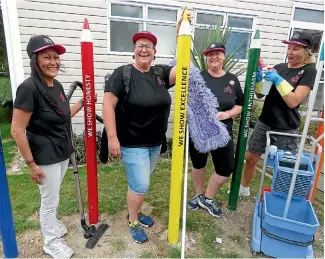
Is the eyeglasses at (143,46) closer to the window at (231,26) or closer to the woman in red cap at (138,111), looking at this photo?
the woman in red cap at (138,111)

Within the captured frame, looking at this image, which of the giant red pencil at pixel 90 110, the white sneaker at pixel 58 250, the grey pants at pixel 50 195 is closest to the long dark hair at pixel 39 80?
the giant red pencil at pixel 90 110

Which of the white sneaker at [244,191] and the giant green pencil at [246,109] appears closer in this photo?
the giant green pencil at [246,109]

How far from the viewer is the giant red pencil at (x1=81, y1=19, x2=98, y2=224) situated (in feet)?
7.22

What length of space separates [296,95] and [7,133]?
6716mm

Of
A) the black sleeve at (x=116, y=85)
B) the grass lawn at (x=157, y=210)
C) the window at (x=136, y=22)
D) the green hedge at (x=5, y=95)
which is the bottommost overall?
the grass lawn at (x=157, y=210)

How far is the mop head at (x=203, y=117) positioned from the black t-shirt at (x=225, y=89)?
0.08 meters

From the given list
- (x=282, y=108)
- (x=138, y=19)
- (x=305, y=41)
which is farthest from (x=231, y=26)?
(x=282, y=108)

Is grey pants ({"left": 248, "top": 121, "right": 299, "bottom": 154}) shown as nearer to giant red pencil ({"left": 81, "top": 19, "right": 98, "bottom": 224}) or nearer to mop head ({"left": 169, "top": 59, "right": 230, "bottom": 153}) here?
mop head ({"left": 169, "top": 59, "right": 230, "bottom": 153})

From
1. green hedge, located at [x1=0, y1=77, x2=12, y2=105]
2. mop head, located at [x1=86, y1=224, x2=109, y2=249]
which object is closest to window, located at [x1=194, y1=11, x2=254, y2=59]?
mop head, located at [x1=86, y1=224, x2=109, y2=249]

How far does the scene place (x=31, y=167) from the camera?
1.93 meters

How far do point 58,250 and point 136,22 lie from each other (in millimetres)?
4562

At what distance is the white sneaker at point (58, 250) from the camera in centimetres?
233

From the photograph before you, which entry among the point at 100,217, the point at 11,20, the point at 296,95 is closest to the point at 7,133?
the point at 11,20

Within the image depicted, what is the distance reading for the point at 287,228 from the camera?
88.8 inches
